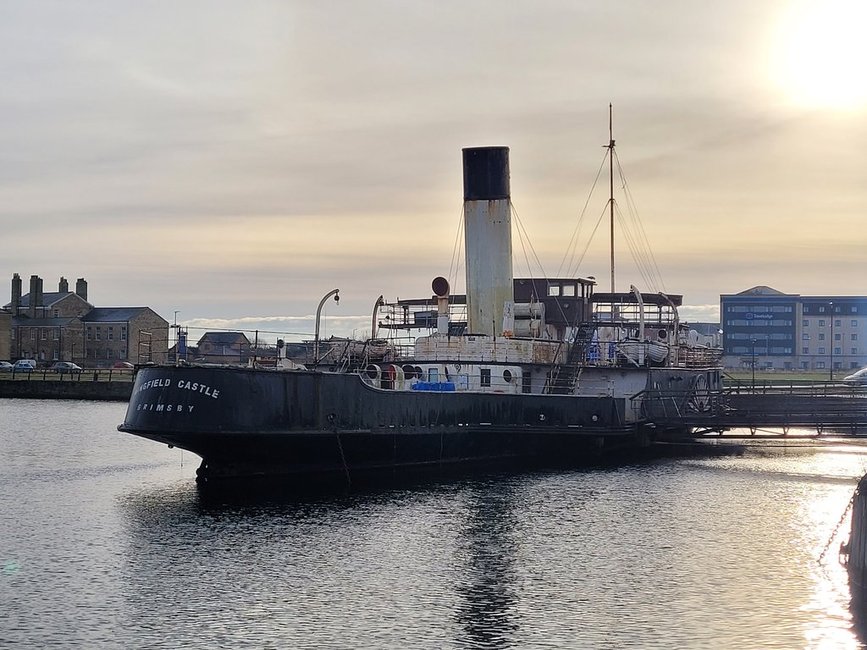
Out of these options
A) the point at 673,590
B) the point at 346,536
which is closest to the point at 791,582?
the point at 673,590

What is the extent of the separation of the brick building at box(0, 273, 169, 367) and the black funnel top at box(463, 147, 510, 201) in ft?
308

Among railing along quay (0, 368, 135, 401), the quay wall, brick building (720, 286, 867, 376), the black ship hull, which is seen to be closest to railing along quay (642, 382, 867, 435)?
the black ship hull

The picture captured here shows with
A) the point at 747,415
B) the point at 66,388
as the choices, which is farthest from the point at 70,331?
the point at 747,415

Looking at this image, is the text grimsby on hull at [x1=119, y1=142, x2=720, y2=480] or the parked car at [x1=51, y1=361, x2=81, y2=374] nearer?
the text grimsby on hull at [x1=119, y1=142, x2=720, y2=480]

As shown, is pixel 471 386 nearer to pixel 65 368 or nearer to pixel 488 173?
pixel 488 173

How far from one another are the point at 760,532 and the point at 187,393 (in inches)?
648

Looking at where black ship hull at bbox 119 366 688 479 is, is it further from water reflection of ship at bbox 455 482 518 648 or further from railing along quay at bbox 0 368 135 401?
railing along quay at bbox 0 368 135 401

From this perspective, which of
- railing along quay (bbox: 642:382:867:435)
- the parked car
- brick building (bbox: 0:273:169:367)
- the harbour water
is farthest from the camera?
brick building (bbox: 0:273:169:367)

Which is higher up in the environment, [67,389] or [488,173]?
[488,173]

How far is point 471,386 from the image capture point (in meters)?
42.7

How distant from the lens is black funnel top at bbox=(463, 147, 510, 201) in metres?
46.2

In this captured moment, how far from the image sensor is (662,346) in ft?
161

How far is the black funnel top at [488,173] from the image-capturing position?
151 feet

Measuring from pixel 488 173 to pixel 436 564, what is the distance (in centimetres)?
2409
